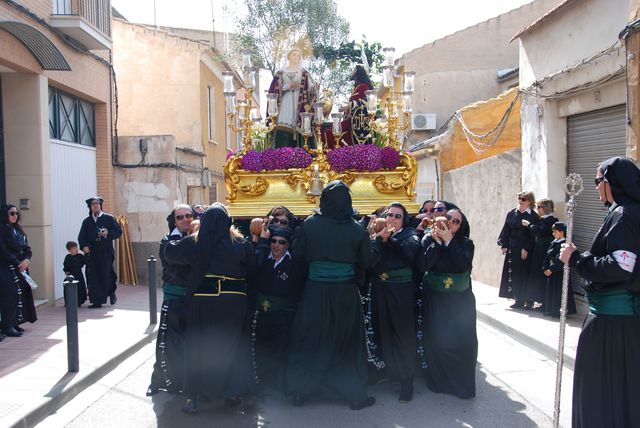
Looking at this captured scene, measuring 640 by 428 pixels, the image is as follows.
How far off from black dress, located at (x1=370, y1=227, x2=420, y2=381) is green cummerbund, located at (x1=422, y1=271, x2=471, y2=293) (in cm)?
25

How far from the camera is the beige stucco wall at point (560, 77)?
830cm

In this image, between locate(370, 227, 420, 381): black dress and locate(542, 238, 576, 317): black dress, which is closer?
locate(370, 227, 420, 381): black dress

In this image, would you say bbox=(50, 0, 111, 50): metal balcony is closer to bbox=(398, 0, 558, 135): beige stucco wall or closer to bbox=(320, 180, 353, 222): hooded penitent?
bbox=(320, 180, 353, 222): hooded penitent

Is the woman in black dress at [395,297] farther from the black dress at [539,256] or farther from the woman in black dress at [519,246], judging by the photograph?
the woman in black dress at [519,246]

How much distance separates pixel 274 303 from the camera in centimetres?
597

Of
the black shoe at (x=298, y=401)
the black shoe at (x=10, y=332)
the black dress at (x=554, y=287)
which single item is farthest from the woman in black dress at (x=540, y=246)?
the black shoe at (x=10, y=332)

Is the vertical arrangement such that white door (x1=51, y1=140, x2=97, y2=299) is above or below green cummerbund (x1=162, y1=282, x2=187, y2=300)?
above

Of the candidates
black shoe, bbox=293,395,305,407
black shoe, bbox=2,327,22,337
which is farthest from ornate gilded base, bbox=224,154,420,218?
black shoe, bbox=2,327,22,337

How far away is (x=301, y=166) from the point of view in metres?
8.04

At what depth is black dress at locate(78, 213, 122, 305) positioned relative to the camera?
10.5 metres

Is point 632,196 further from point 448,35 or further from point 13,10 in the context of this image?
point 448,35

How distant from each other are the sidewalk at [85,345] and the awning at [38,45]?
3.90 metres

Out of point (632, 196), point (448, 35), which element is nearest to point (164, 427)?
point (632, 196)

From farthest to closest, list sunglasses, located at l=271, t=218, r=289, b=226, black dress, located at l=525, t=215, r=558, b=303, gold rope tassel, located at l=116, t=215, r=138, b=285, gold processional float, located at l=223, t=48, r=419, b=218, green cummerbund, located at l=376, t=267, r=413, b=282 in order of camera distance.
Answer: gold rope tassel, located at l=116, t=215, r=138, b=285 → black dress, located at l=525, t=215, r=558, b=303 → gold processional float, located at l=223, t=48, r=419, b=218 → sunglasses, located at l=271, t=218, r=289, b=226 → green cummerbund, located at l=376, t=267, r=413, b=282
